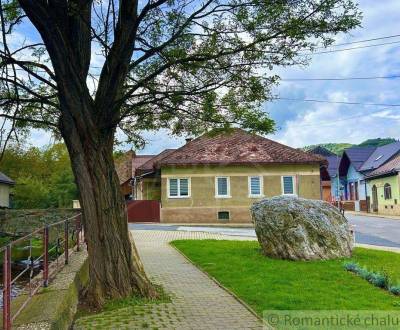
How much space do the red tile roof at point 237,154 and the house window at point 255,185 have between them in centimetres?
112

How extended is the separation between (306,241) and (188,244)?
572 centimetres

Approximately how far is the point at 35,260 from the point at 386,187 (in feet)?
132

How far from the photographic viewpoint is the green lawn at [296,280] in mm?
7590

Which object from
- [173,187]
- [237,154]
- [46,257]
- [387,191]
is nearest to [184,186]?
[173,187]

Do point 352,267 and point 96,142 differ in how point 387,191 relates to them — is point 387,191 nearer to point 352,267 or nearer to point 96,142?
point 352,267

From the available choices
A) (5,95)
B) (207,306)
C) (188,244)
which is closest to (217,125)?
(207,306)

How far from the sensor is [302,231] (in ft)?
41.7

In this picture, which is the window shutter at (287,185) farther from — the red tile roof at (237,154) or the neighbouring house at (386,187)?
the neighbouring house at (386,187)

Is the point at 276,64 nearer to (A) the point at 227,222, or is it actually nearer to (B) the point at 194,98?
(B) the point at 194,98

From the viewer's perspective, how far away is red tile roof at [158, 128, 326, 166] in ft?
105

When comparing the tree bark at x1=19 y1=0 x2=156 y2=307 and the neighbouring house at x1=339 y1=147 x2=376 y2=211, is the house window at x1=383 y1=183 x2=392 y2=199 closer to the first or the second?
the neighbouring house at x1=339 y1=147 x2=376 y2=211

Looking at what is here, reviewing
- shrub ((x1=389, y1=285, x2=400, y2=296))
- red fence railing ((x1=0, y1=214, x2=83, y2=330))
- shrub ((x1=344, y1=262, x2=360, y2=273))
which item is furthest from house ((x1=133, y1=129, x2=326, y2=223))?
shrub ((x1=389, y1=285, x2=400, y2=296))

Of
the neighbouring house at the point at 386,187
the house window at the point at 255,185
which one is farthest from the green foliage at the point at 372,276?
the neighbouring house at the point at 386,187

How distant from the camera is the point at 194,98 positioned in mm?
8945
